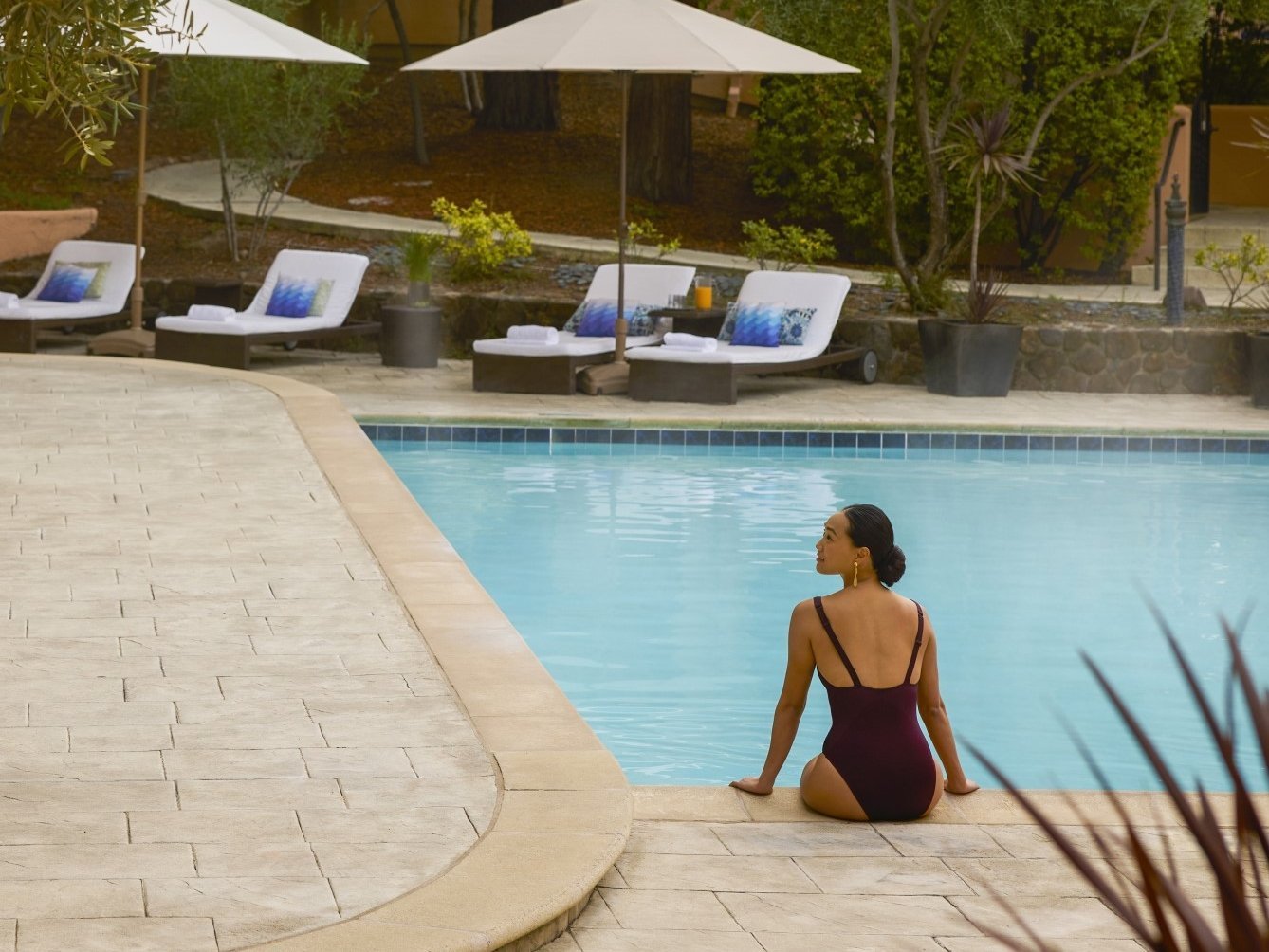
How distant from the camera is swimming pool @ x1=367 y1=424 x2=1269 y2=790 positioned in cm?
674

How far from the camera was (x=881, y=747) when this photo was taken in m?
4.39

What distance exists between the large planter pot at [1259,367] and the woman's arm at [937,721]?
9.21 m

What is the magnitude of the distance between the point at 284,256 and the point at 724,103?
37.5 ft

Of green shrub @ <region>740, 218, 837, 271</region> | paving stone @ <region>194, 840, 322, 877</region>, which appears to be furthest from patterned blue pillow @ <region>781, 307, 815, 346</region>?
paving stone @ <region>194, 840, 322, 877</region>

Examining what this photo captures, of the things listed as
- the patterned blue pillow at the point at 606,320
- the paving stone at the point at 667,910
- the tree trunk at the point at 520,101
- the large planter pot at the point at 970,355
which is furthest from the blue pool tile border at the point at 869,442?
the tree trunk at the point at 520,101

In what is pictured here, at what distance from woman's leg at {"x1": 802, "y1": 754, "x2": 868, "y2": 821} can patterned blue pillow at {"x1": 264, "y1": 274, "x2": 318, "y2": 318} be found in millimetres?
10514

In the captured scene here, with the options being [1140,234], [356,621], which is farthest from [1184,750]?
[1140,234]

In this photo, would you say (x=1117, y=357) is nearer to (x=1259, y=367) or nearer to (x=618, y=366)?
(x=1259, y=367)

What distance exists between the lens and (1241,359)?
14141mm

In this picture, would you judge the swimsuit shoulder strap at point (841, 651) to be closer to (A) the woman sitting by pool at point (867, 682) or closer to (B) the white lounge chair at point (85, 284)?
(A) the woman sitting by pool at point (867, 682)

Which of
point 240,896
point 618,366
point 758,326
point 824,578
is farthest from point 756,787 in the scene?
point 758,326

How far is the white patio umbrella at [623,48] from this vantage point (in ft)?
41.1

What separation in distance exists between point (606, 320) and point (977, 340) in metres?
2.74

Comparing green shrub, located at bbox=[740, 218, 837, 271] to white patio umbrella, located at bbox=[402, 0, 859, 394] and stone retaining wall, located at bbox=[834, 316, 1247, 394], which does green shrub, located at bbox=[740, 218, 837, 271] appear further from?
white patio umbrella, located at bbox=[402, 0, 859, 394]
